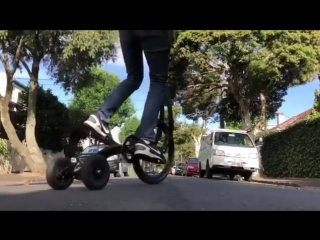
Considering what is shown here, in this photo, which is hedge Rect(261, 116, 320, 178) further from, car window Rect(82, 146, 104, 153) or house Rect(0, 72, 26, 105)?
car window Rect(82, 146, 104, 153)

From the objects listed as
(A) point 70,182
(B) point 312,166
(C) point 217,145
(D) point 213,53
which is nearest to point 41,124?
(D) point 213,53

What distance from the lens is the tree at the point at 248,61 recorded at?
843 inches

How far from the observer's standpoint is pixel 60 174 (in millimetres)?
3020

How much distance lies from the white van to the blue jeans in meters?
10.8

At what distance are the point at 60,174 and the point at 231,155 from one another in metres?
11.4

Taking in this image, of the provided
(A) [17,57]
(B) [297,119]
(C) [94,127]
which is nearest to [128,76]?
(C) [94,127]

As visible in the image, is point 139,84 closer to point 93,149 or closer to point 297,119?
point 93,149

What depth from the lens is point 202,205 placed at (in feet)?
8.71

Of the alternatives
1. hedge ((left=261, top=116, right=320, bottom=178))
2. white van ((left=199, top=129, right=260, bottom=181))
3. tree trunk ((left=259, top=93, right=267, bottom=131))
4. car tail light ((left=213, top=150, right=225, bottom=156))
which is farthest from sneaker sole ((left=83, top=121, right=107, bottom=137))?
tree trunk ((left=259, top=93, right=267, bottom=131))
